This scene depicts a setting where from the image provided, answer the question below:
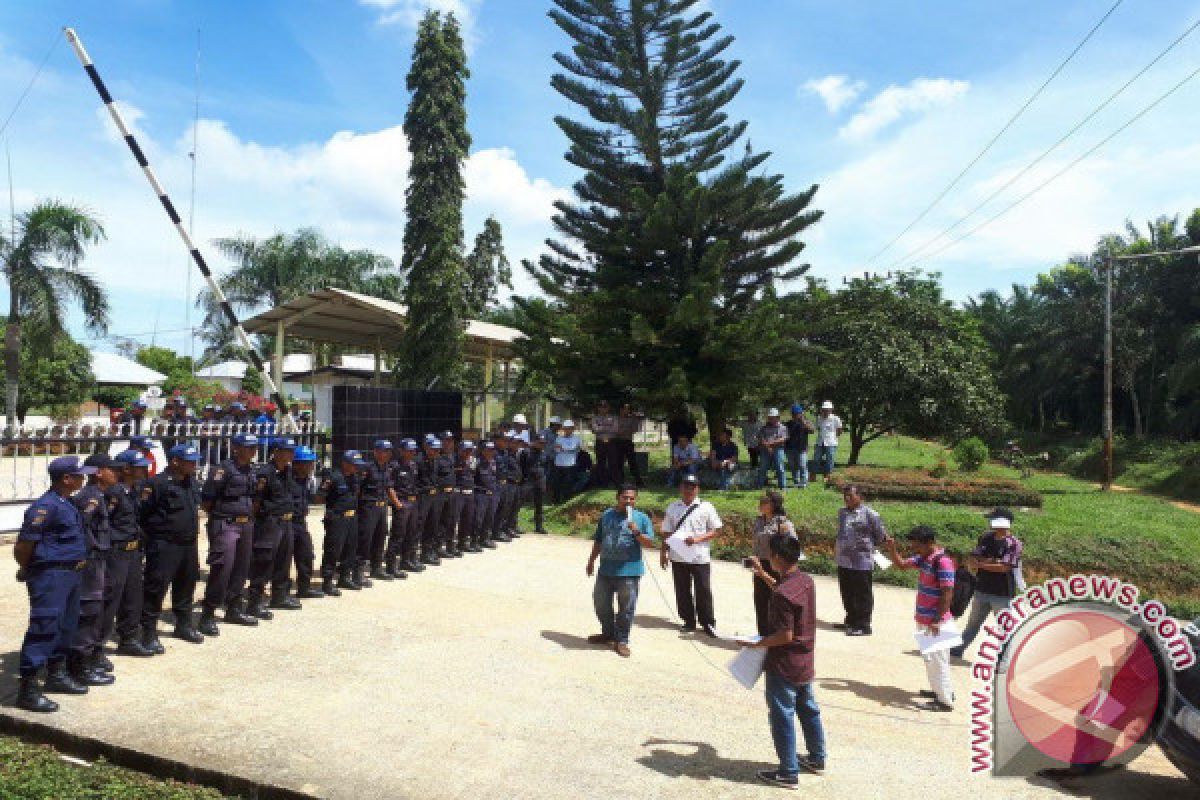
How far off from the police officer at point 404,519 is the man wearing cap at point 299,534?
119 cm

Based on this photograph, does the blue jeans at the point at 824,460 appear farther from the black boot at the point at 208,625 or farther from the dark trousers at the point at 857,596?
the black boot at the point at 208,625

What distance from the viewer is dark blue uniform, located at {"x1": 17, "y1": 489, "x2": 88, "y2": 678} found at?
4.39 m

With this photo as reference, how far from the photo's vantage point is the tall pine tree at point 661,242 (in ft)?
45.0

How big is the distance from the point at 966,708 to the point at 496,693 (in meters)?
3.19

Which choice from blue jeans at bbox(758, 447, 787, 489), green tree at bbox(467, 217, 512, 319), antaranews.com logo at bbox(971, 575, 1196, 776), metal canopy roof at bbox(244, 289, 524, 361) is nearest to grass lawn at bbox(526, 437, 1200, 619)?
blue jeans at bbox(758, 447, 787, 489)

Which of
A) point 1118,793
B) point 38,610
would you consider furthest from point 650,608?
point 38,610

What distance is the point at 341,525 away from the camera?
7.17 metres

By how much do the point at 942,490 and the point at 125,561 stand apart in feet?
34.2

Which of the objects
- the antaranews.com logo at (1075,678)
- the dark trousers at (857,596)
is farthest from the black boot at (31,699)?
the dark trousers at (857,596)

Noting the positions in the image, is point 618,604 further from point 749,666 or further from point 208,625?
point 208,625

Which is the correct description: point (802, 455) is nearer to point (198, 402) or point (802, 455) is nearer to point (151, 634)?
point (151, 634)

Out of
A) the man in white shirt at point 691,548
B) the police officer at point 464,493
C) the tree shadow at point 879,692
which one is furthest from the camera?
the police officer at point 464,493

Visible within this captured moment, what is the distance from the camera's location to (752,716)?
496 cm

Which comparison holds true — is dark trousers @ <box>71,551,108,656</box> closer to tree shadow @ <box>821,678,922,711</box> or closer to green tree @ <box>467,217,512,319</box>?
tree shadow @ <box>821,678,922,711</box>
